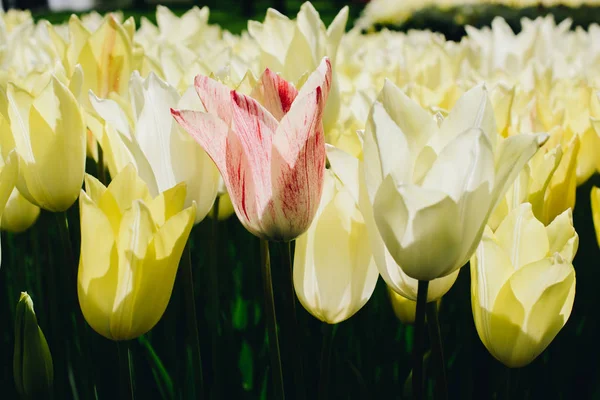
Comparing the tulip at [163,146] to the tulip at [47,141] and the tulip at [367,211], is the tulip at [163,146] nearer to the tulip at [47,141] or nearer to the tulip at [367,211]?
the tulip at [47,141]

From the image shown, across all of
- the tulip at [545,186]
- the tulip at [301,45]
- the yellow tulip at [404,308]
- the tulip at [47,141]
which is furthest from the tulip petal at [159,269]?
the tulip at [301,45]

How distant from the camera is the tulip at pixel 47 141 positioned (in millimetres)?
1150

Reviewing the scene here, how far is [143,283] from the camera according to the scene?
94 centimetres

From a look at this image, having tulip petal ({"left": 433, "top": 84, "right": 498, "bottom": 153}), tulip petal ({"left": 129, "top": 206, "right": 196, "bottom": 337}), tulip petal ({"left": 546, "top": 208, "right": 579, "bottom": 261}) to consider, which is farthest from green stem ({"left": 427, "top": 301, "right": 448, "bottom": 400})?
tulip petal ({"left": 129, "top": 206, "right": 196, "bottom": 337})

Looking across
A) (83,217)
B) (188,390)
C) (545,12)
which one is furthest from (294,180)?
(545,12)

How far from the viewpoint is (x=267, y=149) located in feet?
3.08

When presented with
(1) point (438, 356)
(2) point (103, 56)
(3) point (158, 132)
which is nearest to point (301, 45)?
(2) point (103, 56)

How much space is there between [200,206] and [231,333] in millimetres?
512

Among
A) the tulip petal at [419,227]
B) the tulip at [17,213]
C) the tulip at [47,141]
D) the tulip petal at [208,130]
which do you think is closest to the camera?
the tulip petal at [419,227]

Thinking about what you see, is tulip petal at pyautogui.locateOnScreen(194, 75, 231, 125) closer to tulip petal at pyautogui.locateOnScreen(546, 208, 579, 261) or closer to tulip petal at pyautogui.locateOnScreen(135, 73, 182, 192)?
tulip petal at pyautogui.locateOnScreen(135, 73, 182, 192)

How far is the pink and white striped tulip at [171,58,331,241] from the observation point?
91 cm

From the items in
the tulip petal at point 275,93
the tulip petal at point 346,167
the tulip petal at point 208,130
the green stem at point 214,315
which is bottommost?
the green stem at point 214,315

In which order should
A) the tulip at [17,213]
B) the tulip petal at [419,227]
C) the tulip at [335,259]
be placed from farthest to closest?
the tulip at [17,213], the tulip at [335,259], the tulip petal at [419,227]

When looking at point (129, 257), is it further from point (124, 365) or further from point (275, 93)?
point (275, 93)
